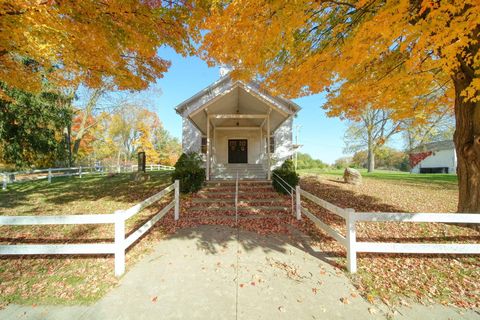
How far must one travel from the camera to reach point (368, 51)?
4965 mm

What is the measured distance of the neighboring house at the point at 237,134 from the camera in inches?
442

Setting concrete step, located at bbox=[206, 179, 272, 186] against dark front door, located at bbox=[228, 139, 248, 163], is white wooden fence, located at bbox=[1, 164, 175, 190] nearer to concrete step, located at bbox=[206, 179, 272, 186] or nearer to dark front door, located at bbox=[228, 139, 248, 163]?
concrete step, located at bbox=[206, 179, 272, 186]

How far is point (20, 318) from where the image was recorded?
2.83 meters

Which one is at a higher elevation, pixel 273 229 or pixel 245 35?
pixel 245 35

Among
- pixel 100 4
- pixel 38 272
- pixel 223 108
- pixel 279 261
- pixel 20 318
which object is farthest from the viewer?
pixel 223 108

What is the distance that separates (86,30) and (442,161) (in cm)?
4963

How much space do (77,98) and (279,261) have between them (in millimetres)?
25950

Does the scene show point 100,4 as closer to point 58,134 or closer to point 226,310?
point 226,310

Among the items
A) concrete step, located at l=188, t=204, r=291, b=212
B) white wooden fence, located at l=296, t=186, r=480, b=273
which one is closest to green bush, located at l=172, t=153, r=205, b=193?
concrete step, located at l=188, t=204, r=291, b=212

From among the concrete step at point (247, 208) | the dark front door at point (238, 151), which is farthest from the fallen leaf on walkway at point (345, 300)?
the dark front door at point (238, 151)

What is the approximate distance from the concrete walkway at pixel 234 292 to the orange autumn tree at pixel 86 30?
18.5 ft

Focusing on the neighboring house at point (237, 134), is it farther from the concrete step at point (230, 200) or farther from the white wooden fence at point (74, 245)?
the white wooden fence at point (74, 245)

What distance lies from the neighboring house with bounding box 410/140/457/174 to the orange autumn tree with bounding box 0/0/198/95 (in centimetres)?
4002

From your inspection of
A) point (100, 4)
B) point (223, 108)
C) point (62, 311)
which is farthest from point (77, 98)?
point (62, 311)
